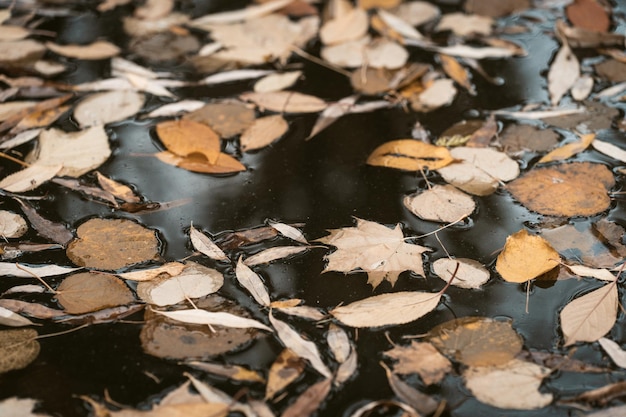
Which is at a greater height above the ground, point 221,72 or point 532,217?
point 221,72

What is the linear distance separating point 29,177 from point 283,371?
0.67m

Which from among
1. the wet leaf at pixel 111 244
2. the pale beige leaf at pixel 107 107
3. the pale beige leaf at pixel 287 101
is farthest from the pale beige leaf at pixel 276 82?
the wet leaf at pixel 111 244

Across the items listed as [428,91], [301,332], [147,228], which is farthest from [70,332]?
[428,91]

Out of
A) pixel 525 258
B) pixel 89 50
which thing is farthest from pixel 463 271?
pixel 89 50

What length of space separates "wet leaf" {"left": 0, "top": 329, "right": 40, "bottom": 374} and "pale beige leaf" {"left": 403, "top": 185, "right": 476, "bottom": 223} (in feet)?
2.17

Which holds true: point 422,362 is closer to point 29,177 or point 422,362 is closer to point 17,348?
point 17,348

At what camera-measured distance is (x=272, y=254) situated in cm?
117

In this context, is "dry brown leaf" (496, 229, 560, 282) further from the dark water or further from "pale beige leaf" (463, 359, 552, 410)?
"pale beige leaf" (463, 359, 552, 410)

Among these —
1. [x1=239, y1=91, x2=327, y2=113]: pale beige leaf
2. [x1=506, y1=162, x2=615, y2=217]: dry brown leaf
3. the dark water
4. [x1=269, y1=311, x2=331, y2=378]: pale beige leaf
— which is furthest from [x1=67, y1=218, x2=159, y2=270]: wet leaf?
[x1=506, y1=162, x2=615, y2=217]: dry brown leaf

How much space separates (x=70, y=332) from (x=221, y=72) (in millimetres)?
789

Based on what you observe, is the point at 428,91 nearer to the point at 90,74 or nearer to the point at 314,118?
the point at 314,118

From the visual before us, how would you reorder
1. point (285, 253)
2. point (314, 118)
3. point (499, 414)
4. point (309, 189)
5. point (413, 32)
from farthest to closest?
point (413, 32) < point (314, 118) < point (309, 189) < point (285, 253) < point (499, 414)

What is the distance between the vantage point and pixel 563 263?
1.14m

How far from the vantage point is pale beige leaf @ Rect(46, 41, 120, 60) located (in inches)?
67.0
